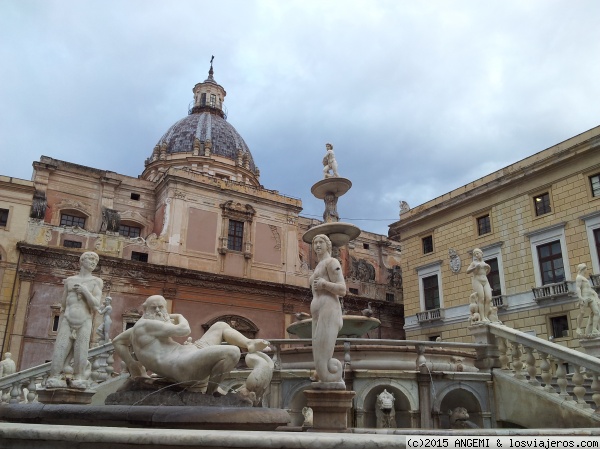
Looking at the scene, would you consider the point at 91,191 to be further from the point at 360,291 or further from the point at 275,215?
the point at 360,291

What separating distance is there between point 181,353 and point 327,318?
2056 mm

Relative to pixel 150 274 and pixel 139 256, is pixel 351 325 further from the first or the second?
pixel 139 256

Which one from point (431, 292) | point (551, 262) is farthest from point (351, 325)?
point (431, 292)

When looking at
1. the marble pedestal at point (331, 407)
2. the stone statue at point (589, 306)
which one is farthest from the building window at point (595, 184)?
the marble pedestal at point (331, 407)

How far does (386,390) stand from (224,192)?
2427 cm

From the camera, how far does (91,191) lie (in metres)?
30.3

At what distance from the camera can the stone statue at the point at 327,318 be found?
256 inches

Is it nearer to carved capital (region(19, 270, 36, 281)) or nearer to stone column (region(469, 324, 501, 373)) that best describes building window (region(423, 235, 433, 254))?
stone column (region(469, 324, 501, 373))

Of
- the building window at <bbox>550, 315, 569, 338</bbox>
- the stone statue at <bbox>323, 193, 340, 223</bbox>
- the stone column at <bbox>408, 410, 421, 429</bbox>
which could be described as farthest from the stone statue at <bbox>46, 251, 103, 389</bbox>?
the building window at <bbox>550, 315, 569, 338</bbox>

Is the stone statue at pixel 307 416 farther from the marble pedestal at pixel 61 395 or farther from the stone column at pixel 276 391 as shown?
the marble pedestal at pixel 61 395

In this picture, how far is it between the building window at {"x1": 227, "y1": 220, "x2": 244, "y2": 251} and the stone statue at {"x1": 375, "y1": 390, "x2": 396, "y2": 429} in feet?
75.4

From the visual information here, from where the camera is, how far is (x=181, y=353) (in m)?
5.36

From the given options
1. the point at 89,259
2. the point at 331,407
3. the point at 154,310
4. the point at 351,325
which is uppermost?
the point at 89,259

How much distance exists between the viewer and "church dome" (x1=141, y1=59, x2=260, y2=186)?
4103 centimetres
